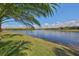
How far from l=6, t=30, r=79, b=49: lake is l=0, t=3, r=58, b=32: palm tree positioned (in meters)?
0.07

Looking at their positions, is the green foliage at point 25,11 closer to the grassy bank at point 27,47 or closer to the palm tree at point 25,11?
the palm tree at point 25,11

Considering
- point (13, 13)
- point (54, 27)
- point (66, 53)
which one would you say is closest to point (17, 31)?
point (13, 13)

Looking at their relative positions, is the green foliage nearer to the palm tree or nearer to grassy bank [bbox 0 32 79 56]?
the palm tree

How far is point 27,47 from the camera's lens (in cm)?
165

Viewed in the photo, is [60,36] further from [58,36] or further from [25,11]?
[25,11]

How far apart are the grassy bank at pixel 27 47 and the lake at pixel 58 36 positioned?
29mm

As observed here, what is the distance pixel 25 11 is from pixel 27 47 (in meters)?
0.26

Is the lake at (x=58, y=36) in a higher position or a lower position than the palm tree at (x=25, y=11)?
lower

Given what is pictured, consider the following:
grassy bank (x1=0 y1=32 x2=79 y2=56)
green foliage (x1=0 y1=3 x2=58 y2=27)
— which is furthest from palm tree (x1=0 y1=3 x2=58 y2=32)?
grassy bank (x1=0 y1=32 x2=79 y2=56)

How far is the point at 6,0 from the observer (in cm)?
164

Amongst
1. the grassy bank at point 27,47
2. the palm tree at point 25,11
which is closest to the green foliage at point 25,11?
the palm tree at point 25,11

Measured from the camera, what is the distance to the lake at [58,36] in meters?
1.63

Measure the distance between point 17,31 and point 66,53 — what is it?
1.23ft

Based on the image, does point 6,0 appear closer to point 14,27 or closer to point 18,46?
point 14,27
